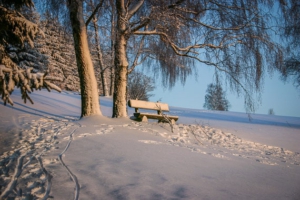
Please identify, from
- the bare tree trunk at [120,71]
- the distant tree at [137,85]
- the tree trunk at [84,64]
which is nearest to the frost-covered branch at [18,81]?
the tree trunk at [84,64]

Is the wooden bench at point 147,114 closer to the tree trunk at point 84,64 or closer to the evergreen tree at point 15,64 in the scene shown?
the tree trunk at point 84,64

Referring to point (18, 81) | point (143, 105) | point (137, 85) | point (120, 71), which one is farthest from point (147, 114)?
point (137, 85)

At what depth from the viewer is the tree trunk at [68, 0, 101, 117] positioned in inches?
223

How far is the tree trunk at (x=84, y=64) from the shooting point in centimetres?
567

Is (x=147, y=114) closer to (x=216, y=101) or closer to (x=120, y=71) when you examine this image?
(x=120, y=71)

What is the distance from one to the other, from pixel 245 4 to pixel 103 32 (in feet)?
17.4

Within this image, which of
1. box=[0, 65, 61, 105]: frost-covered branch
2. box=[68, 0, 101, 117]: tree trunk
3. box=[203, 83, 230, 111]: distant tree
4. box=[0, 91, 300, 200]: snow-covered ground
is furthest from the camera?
box=[203, 83, 230, 111]: distant tree

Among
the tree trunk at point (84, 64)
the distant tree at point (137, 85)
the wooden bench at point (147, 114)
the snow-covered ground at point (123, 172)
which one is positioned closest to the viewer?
the snow-covered ground at point (123, 172)

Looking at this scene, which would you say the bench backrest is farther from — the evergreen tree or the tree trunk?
the evergreen tree

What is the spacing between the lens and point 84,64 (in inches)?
227

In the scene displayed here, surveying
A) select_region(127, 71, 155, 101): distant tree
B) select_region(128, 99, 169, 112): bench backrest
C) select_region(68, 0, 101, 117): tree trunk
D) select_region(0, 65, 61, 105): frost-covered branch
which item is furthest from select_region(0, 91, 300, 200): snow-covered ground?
select_region(127, 71, 155, 101): distant tree

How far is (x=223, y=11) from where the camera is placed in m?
5.59

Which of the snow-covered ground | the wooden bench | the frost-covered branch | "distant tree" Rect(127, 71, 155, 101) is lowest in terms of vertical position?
the snow-covered ground

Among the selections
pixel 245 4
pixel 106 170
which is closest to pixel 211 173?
pixel 106 170
